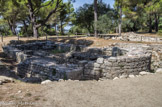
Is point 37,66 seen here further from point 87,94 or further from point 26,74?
point 87,94

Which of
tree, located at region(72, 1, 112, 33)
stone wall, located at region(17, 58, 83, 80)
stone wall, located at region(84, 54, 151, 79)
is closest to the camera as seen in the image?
stone wall, located at region(17, 58, 83, 80)

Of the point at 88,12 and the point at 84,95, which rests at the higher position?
the point at 88,12

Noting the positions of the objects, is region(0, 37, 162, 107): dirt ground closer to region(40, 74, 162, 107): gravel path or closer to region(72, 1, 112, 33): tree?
region(40, 74, 162, 107): gravel path

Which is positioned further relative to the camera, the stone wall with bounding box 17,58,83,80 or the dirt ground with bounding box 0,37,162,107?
the stone wall with bounding box 17,58,83,80

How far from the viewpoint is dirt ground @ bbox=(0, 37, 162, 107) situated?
3732 mm

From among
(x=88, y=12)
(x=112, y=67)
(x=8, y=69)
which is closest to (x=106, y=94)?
(x=112, y=67)

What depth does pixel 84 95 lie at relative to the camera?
4.27 metres

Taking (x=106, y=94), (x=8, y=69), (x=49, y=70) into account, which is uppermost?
(x=49, y=70)

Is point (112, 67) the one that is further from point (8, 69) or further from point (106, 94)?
point (8, 69)

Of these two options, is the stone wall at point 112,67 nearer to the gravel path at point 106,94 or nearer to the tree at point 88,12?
the gravel path at point 106,94

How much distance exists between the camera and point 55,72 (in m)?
7.15

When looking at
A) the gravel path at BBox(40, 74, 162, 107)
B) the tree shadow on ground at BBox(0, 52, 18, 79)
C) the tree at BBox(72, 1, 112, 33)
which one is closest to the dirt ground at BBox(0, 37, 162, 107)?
the gravel path at BBox(40, 74, 162, 107)

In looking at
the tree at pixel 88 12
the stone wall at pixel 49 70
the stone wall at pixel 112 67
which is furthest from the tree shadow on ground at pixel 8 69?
the tree at pixel 88 12

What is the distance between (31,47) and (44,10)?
673 inches
